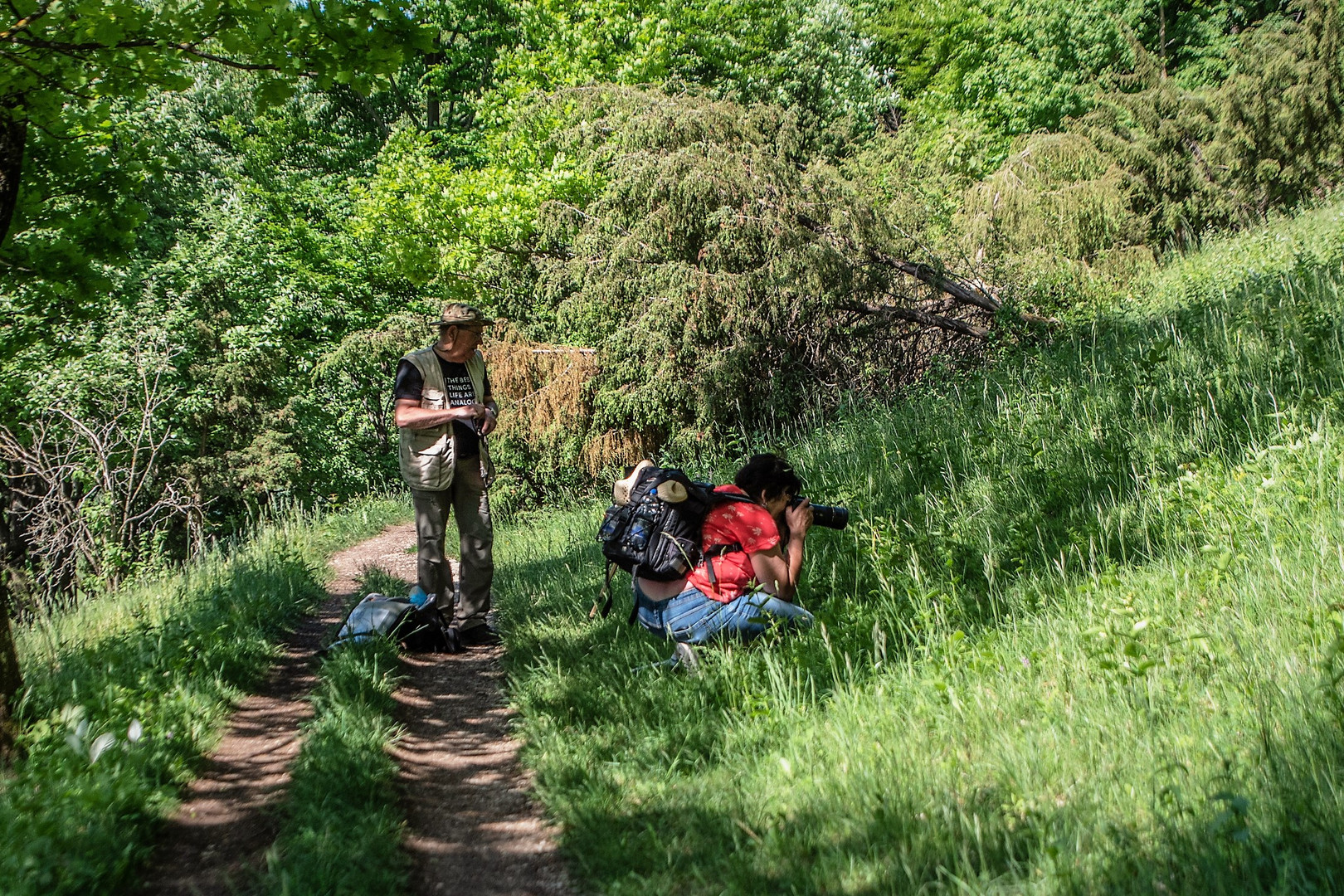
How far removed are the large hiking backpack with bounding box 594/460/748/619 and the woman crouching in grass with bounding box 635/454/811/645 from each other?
0.05 metres

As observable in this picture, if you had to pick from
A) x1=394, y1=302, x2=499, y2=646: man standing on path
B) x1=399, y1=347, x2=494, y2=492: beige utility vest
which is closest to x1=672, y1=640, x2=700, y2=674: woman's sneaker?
x1=394, y1=302, x2=499, y2=646: man standing on path

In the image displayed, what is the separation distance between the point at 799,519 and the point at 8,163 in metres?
4.10

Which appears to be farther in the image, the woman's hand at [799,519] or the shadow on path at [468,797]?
the woman's hand at [799,519]

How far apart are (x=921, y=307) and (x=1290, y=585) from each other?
7.34 m

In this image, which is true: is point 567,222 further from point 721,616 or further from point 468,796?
point 468,796

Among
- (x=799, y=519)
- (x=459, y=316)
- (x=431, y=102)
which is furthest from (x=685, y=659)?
(x=431, y=102)

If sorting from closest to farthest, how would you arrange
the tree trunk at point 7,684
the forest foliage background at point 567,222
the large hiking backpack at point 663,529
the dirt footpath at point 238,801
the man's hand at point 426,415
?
1. the dirt footpath at point 238,801
2. the tree trunk at point 7,684
3. the large hiking backpack at point 663,529
4. the man's hand at point 426,415
5. the forest foliage background at point 567,222

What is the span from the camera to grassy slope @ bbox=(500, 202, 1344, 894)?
2516 mm

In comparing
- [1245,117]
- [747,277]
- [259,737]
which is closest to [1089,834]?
[259,737]

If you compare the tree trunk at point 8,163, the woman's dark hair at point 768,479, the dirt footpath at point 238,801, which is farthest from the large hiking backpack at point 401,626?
the tree trunk at point 8,163

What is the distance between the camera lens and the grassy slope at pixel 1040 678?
2516 millimetres

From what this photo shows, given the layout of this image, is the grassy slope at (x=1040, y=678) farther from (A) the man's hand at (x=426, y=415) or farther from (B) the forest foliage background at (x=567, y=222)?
(B) the forest foliage background at (x=567, y=222)

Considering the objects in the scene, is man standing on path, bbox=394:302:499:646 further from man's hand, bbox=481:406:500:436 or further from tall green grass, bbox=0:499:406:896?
tall green grass, bbox=0:499:406:896

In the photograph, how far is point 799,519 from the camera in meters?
4.80
